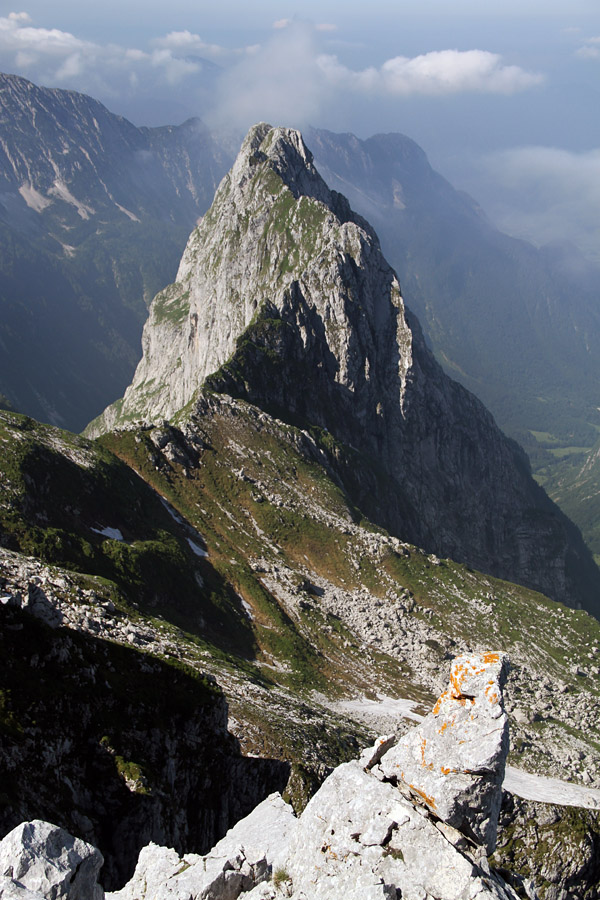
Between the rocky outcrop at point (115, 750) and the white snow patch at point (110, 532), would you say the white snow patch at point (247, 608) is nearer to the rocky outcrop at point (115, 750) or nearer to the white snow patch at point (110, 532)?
the white snow patch at point (110, 532)

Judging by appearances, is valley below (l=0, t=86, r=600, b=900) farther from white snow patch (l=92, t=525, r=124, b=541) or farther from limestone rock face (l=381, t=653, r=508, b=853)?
white snow patch (l=92, t=525, r=124, b=541)

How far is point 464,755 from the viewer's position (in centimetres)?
1717

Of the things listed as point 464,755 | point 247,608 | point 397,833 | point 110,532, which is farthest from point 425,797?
point 247,608

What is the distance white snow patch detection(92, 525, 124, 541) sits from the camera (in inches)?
3125

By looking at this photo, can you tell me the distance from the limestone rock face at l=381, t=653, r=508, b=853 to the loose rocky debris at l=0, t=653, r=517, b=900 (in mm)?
28

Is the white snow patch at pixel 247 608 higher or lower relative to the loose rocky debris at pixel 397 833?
lower

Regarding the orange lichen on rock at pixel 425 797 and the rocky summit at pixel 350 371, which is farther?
the rocky summit at pixel 350 371

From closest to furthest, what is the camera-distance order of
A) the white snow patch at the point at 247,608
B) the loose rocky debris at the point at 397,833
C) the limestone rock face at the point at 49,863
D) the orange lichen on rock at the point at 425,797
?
the loose rocky debris at the point at 397,833, the limestone rock face at the point at 49,863, the orange lichen on rock at the point at 425,797, the white snow patch at the point at 247,608

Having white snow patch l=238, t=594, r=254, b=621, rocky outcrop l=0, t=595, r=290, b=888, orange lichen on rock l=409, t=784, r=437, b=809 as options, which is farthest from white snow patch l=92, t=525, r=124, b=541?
orange lichen on rock l=409, t=784, r=437, b=809

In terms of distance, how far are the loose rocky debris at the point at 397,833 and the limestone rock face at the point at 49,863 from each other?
127 millimetres

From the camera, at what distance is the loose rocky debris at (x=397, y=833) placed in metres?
15.3

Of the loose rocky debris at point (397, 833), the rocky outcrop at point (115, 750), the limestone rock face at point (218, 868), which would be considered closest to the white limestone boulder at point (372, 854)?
the loose rocky debris at point (397, 833)

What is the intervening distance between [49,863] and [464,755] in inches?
434

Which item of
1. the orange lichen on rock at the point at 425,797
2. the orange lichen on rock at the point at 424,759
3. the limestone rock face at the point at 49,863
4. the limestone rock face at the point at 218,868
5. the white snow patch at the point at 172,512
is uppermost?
the white snow patch at the point at 172,512
